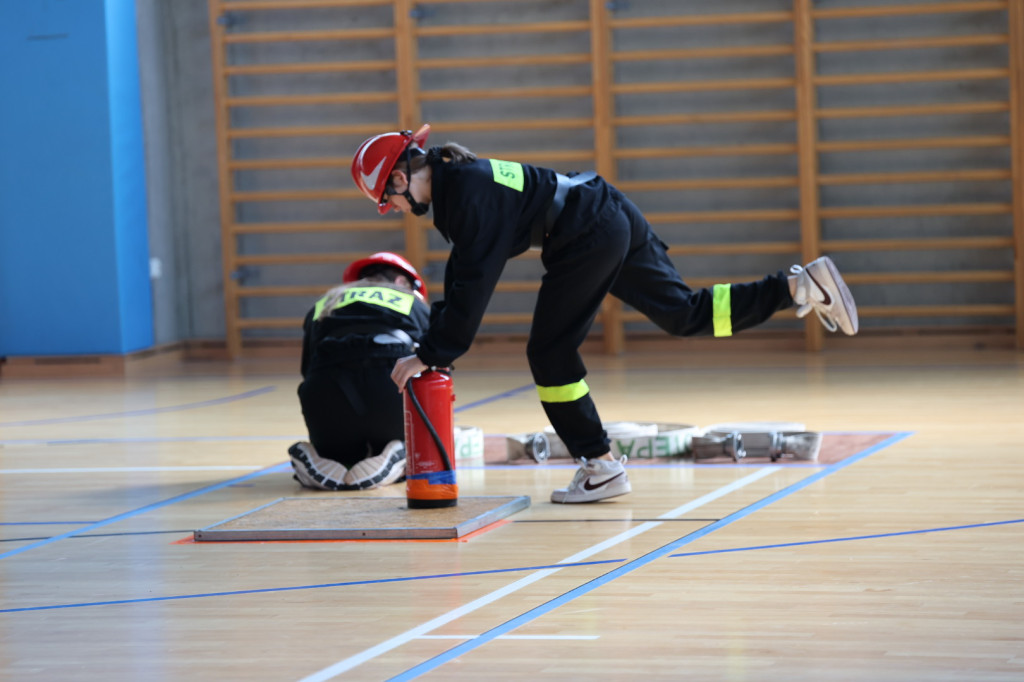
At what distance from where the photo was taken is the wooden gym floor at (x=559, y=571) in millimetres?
2268

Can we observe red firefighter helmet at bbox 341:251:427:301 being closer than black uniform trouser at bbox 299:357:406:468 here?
No

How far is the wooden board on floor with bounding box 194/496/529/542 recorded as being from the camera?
3.32m

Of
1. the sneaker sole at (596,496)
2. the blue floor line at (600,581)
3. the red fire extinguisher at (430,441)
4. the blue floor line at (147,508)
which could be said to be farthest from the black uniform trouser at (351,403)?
the blue floor line at (600,581)

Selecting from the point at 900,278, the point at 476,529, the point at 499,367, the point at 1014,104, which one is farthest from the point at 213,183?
the point at 476,529

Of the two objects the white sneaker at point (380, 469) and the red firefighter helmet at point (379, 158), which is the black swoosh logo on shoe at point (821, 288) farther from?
the white sneaker at point (380, 469)

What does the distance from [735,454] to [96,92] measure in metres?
5.21

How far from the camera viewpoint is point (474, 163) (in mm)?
3479

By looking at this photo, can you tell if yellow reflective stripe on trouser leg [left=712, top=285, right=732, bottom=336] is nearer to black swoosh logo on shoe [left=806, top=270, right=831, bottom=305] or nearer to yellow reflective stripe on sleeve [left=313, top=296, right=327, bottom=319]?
black swoosh logo on shoe [left=806, top=270, right=831, bottom=305]

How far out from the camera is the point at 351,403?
4062 mm

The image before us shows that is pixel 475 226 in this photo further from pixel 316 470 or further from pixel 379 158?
pixel 316 470

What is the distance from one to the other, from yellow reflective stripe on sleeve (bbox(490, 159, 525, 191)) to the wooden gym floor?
0.83 m

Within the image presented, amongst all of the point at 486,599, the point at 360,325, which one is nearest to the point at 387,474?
the point at 360,325

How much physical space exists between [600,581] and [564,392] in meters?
0.89

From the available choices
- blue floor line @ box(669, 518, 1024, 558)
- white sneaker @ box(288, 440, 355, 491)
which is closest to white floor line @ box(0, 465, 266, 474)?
white sneaker @ box(288, 440, 355, 491)
